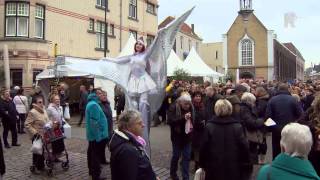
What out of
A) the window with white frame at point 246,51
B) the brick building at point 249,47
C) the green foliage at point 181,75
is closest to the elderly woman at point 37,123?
the green foliage at point 181,75

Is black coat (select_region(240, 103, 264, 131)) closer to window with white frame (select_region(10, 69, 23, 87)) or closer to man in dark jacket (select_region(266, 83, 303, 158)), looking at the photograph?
man in dark jacket (select_region(266, 83, 303, 158))

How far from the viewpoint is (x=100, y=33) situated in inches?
1219

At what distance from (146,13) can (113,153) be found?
33.1 m

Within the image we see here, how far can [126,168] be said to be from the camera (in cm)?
424

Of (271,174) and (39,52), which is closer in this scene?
(271,174)

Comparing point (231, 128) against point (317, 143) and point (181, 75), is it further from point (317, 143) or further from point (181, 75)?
point (181, 75)

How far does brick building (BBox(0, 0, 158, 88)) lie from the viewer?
2442cm

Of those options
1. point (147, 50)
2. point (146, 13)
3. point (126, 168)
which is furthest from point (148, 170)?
point (146, 13)

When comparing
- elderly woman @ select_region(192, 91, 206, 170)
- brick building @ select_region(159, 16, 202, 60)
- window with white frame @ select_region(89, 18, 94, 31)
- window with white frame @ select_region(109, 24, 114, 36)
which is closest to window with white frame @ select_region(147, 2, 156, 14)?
window with white frame @ select_region(109, 24, 114, 36)

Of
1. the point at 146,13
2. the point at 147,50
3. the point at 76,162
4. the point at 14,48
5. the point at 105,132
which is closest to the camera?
the point at 147,50

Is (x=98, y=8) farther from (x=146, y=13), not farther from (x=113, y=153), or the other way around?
(x=113, y=153)

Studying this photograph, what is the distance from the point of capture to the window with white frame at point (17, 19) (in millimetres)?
24459

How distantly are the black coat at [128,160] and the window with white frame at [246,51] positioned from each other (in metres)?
69.4

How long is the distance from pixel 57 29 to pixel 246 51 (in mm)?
50162
